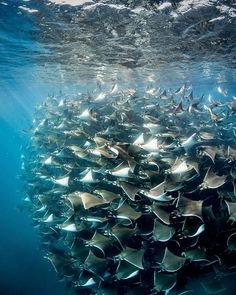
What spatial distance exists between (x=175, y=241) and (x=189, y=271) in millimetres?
898

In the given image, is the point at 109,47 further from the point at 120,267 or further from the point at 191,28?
the point at 120,267

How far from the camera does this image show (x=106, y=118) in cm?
834

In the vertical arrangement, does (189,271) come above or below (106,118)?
below

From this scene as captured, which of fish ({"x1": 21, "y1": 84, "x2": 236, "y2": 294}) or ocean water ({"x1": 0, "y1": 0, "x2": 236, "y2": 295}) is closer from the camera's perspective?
fish ({"x1": 21, "y1": 84, "x2": 236, "y2": 294})

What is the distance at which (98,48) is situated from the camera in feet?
57.3

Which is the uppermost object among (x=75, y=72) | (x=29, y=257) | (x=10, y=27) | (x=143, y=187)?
(x=10, y=27)

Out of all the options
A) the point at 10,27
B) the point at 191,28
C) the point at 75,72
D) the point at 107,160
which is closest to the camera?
the point at 107,160

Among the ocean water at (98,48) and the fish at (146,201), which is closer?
the fish at (146,201)

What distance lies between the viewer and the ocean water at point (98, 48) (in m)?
12.0

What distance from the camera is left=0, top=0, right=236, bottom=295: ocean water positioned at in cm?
1202

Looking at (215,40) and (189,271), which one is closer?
(189,271)

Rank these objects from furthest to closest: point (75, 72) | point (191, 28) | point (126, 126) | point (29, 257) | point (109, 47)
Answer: point (75, 72) → point (29, 257) → point (109, 47) → point (191, 28) → point (126, 126)

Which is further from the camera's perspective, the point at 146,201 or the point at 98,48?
the point at 98,48

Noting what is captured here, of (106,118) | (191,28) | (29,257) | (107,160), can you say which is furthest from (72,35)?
(29,257)
